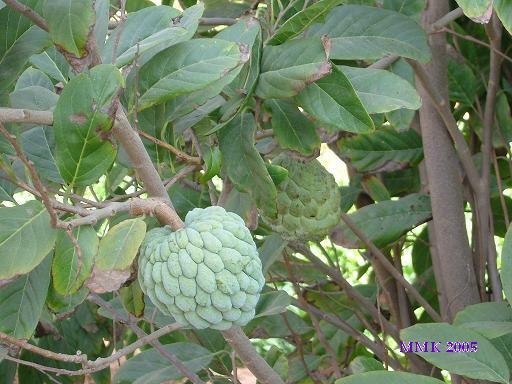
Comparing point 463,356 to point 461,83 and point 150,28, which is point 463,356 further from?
point 461,83

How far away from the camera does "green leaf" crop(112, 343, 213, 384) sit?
1.44 m

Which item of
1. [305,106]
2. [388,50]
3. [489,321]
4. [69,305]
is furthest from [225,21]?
[489,321]

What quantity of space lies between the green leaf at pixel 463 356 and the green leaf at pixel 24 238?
497mm

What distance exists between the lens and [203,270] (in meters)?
0.83

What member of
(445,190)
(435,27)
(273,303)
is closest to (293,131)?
(273,303)

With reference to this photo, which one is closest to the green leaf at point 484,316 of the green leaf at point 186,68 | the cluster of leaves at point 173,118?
the cluster of leaves at point 173,118

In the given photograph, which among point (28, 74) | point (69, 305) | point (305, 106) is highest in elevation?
point (305, 106)

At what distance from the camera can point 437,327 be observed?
105 centimetres

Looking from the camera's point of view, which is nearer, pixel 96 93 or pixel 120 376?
pixel 96 93

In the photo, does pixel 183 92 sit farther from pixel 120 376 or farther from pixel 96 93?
pixel 120 376

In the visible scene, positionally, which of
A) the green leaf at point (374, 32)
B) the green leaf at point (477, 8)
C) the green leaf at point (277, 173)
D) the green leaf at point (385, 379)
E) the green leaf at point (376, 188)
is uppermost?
the green leaf at point (477, 8)

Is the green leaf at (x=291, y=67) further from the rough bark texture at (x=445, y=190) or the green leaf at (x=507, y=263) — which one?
the rough bark texture at (x=445, y=190)

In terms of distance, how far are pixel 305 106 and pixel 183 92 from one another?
196 millimetres

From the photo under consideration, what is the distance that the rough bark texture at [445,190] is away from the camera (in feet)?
5.34
